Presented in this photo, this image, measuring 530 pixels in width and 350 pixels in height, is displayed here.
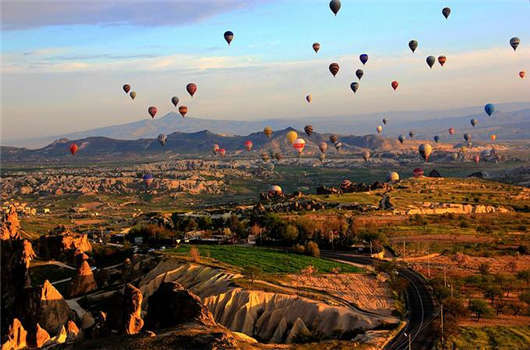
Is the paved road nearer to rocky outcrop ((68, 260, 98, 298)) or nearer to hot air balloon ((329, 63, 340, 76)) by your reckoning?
rocky outcrop ((68, 260, 98, 298))

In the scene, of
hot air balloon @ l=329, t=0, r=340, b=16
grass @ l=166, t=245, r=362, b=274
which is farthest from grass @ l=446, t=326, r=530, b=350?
hot air balloon @ l=329, t=0, r=340, b=16

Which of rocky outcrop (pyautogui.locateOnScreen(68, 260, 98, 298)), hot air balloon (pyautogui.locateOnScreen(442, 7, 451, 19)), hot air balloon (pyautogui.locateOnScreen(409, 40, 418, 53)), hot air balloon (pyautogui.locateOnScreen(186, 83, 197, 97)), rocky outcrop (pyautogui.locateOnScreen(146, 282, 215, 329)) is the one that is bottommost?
rocky outcrop (pyautogui.locateOnScreen(68, 260, 98, 298))

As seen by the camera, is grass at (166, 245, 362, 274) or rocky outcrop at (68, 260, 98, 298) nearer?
rocky outcrop at (68, 260, 98, 298)

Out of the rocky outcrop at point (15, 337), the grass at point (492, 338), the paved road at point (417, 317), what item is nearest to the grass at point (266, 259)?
the paved road at point (417, 317)

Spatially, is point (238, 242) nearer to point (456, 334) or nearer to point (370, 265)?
point (370, 265)

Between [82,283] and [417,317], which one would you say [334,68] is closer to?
[82,283]

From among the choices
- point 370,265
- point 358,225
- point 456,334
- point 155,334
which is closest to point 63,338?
point 155,334
